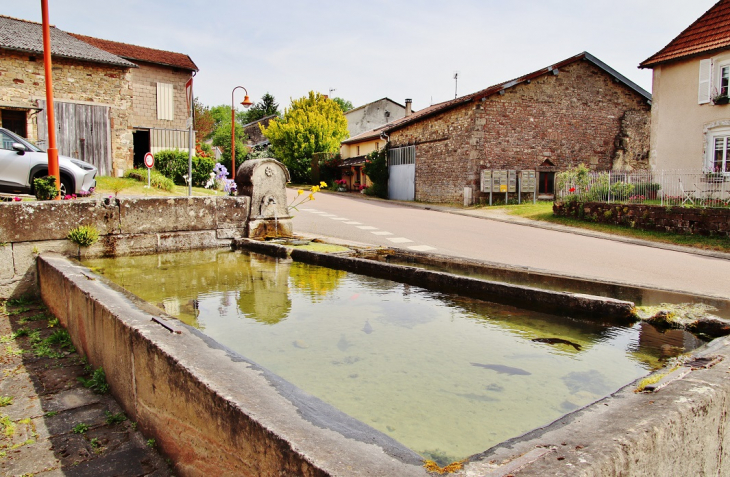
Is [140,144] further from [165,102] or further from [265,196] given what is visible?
[265,196]

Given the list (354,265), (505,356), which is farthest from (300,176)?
(505,356)

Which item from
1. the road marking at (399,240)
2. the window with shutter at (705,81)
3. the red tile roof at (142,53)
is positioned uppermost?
the red tile roof at (142,53)

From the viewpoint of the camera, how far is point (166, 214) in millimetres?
7266

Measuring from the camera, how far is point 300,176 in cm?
4147

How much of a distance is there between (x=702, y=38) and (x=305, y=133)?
95.0 ft

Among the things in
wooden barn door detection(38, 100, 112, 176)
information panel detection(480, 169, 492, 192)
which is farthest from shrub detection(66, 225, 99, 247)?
information panel detection(480, 169, 492, 192)

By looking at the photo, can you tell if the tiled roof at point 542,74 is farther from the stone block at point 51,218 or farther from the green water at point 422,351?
the green water at point 422,351

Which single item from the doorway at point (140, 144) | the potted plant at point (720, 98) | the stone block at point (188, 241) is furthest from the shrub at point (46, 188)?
the doorway at point (140, 144)

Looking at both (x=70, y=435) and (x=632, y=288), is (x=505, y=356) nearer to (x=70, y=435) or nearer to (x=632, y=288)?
(x=632, y=288)

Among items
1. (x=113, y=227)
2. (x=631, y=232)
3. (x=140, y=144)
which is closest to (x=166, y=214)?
(x=113, y=227)

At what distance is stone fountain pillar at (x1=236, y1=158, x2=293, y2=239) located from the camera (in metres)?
8.25

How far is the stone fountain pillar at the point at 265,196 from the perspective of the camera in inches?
325

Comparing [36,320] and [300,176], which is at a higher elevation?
[300,176]

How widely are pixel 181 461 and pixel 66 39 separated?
2178 cm
